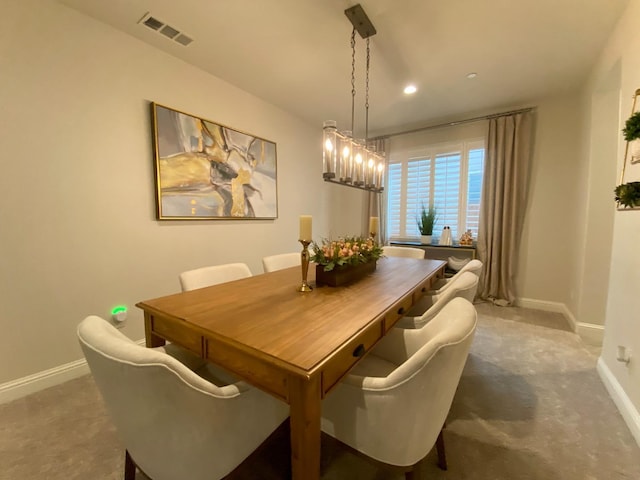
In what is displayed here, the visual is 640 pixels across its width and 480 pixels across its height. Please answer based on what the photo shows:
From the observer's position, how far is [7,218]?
5.41 ft

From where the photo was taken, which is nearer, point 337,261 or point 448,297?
point 448,297

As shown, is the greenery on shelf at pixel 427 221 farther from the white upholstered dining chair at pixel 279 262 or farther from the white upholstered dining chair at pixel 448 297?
the white upholstered dining chair at pixel 448 297

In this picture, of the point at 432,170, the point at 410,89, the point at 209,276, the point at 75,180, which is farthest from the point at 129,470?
the point at 432,170

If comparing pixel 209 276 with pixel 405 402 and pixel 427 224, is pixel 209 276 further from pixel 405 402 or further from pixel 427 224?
pixel 427 224

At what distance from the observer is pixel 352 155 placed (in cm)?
221

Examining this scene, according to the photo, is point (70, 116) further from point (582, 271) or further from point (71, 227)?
point (582, 271)

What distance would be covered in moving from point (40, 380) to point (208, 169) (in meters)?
2.01

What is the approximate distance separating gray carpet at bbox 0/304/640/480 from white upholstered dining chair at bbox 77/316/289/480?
0.18 meters

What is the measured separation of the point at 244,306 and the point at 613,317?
8.14ft

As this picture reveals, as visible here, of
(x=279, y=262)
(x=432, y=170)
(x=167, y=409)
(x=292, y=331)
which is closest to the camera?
(x=167, y=409)

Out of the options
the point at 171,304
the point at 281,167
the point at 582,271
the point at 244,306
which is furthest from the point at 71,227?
the point at 582,271

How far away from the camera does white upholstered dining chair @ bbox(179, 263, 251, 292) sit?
5.65 ft

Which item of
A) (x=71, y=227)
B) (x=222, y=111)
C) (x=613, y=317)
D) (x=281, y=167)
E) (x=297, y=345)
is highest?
(x=222, y=111)

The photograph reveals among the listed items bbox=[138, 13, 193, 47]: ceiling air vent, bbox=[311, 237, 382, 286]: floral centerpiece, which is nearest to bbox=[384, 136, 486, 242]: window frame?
bbox=[311, 237, 382, 286]: floral centerpiece
